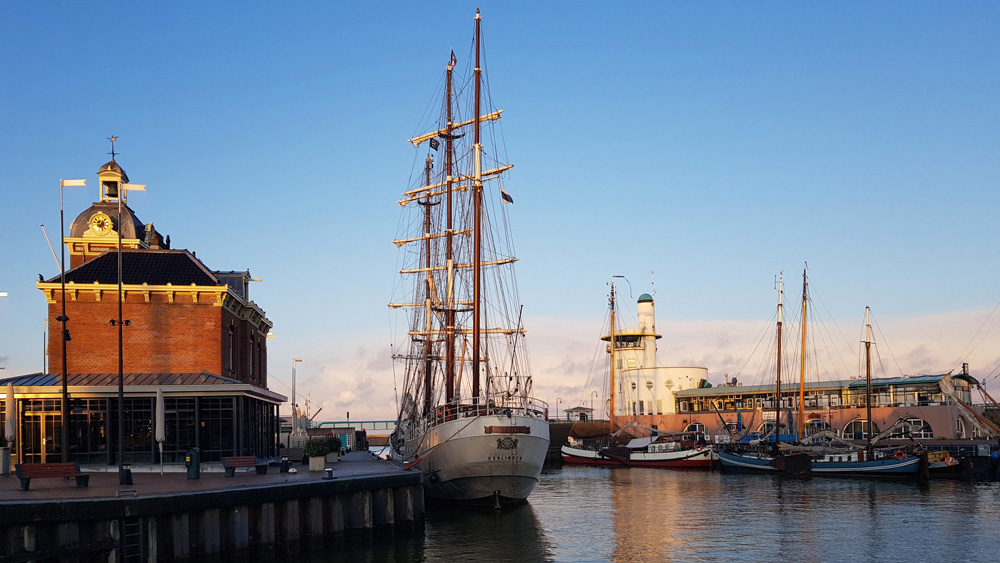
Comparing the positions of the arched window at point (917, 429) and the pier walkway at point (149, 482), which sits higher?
the pier walkway at point (149, 482)

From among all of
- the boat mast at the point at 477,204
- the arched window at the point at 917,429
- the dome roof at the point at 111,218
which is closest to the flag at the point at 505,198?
the boat mast at the point at 477,204

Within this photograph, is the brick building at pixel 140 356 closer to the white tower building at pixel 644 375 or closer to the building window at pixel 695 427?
the building window at pixel 695 427

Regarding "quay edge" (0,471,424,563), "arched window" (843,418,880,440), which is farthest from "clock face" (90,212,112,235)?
"arched window" (843,418,880,440)

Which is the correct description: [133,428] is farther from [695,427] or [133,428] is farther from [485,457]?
[695,427]

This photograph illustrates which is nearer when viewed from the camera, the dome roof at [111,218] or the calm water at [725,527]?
the calm water at [725,527]

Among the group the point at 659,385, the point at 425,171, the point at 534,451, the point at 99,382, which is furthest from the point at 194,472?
the point at 659,385

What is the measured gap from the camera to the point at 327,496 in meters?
31.7

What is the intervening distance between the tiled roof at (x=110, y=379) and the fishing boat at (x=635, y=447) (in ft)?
171

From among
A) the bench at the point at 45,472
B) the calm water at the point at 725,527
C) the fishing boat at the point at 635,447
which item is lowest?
the fishing boat at the point at 635,447

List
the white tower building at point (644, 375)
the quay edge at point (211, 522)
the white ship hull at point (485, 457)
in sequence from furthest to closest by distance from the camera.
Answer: the white tower building at point (644, 375) → the white ship hull at point (485, 457) → the quay edge at point (211, 522)

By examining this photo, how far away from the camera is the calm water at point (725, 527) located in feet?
103

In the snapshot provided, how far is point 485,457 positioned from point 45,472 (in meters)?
19.7

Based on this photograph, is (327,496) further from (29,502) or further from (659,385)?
(659,385)

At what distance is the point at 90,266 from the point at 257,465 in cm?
1854
